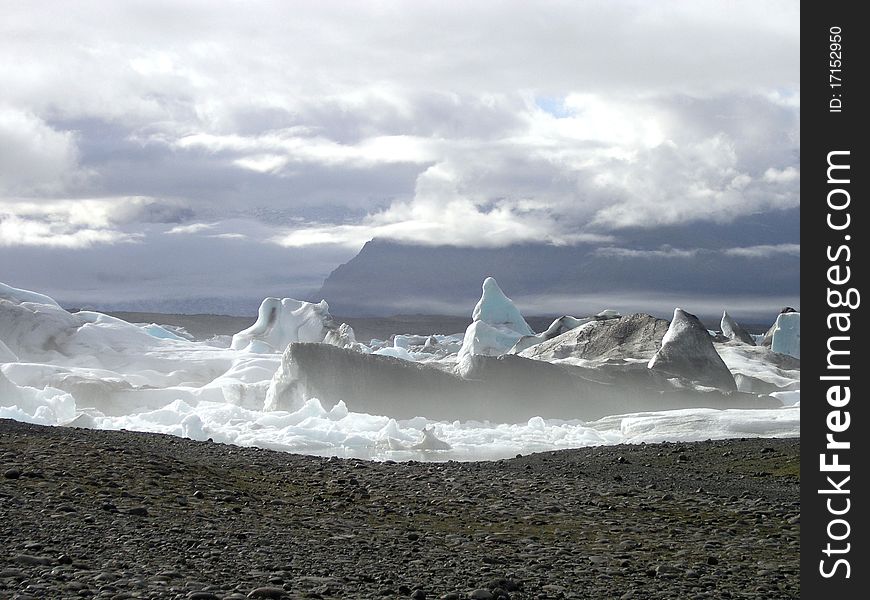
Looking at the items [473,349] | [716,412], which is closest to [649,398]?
[716,412]

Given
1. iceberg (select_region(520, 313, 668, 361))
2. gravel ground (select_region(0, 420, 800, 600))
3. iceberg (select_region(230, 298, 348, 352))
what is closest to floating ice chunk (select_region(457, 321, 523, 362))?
iceberg (select_region(520, 313, 668, 361))

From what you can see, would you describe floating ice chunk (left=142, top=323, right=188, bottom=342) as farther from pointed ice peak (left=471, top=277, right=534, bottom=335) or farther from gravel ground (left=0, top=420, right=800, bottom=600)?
gravel ground (left=0, top=420, right=800, bottom=600)

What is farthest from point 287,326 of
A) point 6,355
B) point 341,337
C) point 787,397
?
point 787,397

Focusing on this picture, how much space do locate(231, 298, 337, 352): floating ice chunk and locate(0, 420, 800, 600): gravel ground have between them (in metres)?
52.1

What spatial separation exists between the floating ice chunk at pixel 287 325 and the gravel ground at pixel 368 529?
52.1 meters

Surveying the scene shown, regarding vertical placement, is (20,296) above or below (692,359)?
above

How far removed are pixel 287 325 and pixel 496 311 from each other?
1512 cm

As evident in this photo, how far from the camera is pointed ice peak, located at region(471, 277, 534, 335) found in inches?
2763

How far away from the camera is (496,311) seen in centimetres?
7044

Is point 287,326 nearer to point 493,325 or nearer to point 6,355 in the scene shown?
point 493,325

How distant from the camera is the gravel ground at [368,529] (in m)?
8.27

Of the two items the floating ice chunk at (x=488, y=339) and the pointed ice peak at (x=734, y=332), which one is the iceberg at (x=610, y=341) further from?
the pointed ice peak at (x=734, y=332)

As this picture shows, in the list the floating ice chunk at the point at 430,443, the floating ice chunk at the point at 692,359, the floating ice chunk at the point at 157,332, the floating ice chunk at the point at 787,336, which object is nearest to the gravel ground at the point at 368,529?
the floating ice chunk at the point at 430,443

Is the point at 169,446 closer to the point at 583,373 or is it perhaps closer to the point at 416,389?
the point at 416,389
